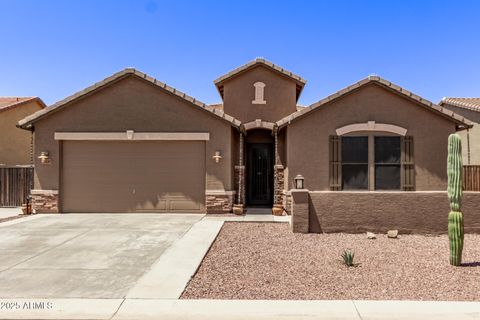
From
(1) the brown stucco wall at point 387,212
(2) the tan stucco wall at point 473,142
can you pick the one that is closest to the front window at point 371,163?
(1) the brown stucco wall at point 387,212

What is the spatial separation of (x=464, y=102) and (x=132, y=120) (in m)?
19.4

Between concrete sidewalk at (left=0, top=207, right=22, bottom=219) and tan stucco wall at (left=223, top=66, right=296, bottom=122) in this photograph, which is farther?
tan stucco wall at (left=223, top=66, right=296, bottom=122)

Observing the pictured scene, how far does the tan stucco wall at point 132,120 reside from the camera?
1214 cm

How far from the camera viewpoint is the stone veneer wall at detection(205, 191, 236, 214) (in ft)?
39.5

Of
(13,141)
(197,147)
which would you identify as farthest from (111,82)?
(13,141)

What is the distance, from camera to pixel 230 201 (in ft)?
39.8

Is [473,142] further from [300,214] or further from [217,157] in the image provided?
[217,157]

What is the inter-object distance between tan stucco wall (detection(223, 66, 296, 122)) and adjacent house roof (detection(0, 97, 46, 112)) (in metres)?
12.6

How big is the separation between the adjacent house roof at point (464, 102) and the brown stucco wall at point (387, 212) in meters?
12.3

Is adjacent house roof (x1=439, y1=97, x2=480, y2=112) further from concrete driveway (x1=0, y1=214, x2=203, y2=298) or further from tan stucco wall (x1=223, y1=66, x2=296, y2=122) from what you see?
concrete driveway (x1=0, y1=214, x2=203, y2=298)

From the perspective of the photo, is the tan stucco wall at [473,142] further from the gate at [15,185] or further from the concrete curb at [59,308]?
the gate at [15,185]

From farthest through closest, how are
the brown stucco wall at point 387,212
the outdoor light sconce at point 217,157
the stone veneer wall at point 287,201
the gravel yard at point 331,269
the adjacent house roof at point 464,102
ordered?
1. the adjacent house roof at point 464,102
2. the stone veneer wall at point 287,201
3. the outdoor light sconce at point 217,157
4. the brown stucco wall at point 387,212
5. the gravel yard at point 331,269

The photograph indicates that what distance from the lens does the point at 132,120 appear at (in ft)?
40.4

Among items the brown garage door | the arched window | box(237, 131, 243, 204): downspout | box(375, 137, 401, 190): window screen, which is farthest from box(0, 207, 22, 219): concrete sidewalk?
box(375, 137, 401, 190): window screen
